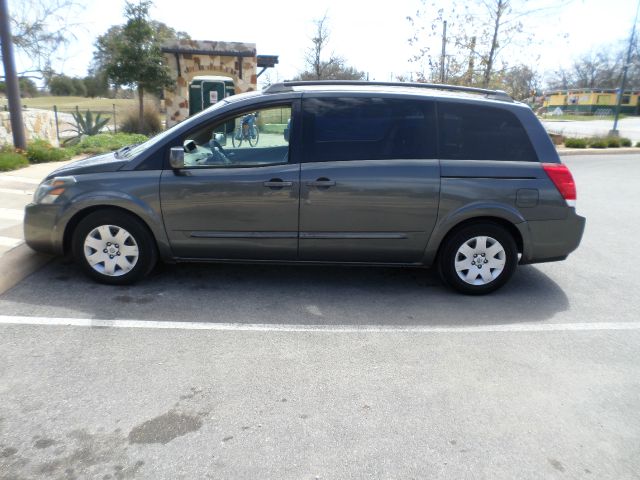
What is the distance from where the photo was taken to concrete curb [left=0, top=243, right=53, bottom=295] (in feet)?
15.1

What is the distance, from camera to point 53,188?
4.57 m

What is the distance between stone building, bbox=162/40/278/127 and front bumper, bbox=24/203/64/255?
1677 cm

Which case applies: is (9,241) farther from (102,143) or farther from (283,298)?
(102,143)

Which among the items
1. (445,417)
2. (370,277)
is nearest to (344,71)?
(370,277)

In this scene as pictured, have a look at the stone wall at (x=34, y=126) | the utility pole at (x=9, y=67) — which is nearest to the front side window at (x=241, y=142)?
the utility pole at (x=9, y=67)

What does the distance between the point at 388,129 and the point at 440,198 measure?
0.78 metres

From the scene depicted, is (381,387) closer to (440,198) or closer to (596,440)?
(596,440)

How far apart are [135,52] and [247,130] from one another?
15.7m

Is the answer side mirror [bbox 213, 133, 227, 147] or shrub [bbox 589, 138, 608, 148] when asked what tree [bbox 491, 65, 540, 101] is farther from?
side mirror [bbox 213, 133, 227, 147]

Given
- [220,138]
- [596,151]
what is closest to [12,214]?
[220,138]

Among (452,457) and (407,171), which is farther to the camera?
(407,171)

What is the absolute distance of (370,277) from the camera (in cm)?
522

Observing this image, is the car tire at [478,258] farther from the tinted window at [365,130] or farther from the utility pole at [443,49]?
the utility pole at [443,49]

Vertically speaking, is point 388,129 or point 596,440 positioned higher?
point 388,129
